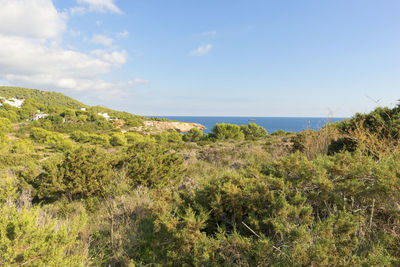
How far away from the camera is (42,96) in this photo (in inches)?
2768

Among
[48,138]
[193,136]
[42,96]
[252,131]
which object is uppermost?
[42,96]

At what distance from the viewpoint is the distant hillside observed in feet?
214

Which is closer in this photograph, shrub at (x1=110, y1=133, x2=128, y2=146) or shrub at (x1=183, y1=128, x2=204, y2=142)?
shrub at (x1=110, y1=133, x2=128, y2=146)

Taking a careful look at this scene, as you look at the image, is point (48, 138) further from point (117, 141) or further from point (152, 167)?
point (152, 167)

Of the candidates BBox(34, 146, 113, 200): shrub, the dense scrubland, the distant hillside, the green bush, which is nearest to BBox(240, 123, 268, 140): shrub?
the green bush

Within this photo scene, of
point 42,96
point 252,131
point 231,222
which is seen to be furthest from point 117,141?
point 42,96

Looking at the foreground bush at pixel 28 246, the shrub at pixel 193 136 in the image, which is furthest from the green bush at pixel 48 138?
the foreground bush at pixel 28 246

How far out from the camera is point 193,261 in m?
1.84

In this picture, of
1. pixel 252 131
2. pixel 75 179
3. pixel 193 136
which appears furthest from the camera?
pixel 252 131

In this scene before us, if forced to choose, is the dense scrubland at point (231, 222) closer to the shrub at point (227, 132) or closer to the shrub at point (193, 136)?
the shrub at point (227, 132)

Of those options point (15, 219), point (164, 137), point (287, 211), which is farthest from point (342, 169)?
point (164, 137)

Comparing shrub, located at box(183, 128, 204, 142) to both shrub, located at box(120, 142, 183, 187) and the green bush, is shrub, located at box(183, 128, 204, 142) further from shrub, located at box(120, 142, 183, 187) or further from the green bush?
shrub, located at box(120, 142, 183, 187)

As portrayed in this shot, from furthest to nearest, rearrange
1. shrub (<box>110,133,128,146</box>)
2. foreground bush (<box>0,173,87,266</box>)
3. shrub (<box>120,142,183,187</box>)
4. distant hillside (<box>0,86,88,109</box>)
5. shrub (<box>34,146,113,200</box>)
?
distant hillside (<box>0,86,88,109</box>) → shrub (<box>110,133,128,146</box>) → shrub (<box>120,142,183,187</box>) → shrub (<box>34,146,113,200</box>) → foreground bush (<box>0,173,87,266</box>)

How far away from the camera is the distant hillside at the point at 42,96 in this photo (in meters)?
65.3
